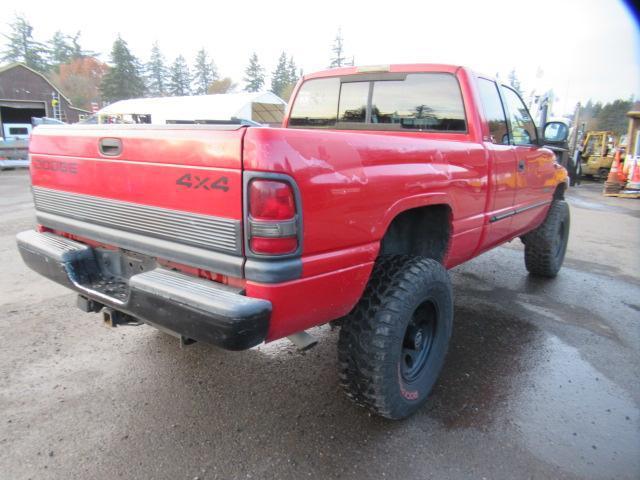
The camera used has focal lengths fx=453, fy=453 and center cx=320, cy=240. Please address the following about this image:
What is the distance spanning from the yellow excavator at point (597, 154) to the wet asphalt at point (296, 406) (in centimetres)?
1869

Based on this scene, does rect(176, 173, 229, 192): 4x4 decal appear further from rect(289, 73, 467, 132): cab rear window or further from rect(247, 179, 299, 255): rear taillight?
rect(289, 73, 467, 132): cab rear window

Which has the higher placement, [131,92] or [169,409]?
[131,92]

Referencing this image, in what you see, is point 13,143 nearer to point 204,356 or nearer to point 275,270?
point 204,356

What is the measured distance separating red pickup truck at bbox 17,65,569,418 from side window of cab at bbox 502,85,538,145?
1.17 feet

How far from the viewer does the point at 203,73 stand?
7931cm

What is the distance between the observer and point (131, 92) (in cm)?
5866

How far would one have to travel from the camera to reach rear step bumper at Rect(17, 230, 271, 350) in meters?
1.77

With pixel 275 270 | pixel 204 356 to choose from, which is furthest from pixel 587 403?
pixel 204 356

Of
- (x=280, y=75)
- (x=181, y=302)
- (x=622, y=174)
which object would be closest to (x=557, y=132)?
(x=181, y=302)

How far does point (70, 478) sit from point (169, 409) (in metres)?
0.63

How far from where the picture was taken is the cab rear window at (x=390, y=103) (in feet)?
11.1

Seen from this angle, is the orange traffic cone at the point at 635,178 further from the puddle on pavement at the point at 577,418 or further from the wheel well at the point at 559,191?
the puddle on pavement at the point at 577,418

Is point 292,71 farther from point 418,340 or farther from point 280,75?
point 418,340

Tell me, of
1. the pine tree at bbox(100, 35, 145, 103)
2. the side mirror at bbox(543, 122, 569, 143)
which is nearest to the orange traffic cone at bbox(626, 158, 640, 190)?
the side mirror at bbox(543, 122, 569, 143)
